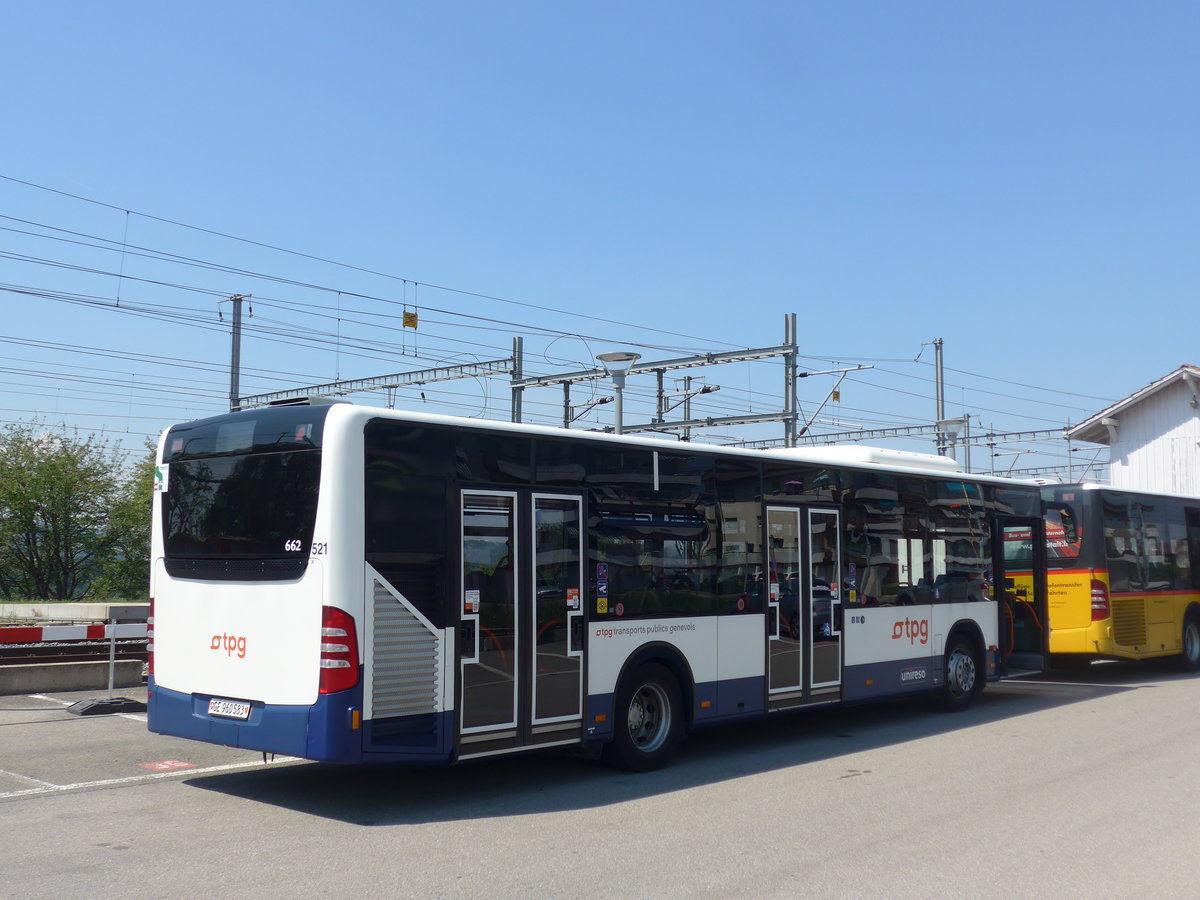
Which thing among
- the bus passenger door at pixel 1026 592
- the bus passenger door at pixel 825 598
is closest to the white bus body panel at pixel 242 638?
the bus passenger door at pixel 825 598

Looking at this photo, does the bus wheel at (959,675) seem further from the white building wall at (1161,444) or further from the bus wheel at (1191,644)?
the white building wall at (1161,444)

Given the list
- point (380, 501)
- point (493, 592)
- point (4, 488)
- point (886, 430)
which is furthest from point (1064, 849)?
point (886, 430)

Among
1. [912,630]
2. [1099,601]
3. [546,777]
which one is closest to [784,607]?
[912,630]

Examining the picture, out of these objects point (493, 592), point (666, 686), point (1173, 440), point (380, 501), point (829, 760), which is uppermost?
point (1173, 440)

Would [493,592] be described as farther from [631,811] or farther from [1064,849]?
[1064,849]

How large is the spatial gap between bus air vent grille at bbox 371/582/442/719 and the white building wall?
92.0 ft

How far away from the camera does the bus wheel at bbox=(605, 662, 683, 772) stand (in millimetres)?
9484

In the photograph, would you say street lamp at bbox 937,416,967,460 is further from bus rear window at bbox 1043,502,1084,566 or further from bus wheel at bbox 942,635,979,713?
bus wheel at bbox 942,635,979,713

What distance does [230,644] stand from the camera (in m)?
8.09

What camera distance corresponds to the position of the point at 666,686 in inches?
391

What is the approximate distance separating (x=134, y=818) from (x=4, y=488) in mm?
28041

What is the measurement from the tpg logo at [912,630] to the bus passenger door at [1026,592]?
2384mm

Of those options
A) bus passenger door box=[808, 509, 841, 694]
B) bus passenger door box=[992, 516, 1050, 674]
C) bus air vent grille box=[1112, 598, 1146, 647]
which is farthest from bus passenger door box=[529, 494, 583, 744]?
bus air vent grille box=[1112, 598, 1146, 647]

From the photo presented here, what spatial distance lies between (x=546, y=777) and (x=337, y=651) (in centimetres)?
276
